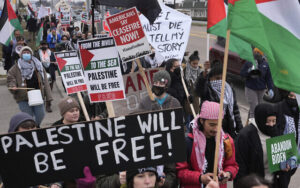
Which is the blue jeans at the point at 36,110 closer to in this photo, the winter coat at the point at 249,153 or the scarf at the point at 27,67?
the scarf at the point at 27,67

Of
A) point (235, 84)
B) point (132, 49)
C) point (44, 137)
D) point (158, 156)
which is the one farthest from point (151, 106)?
point (235, 84)

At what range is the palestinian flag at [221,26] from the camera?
14.5 feet

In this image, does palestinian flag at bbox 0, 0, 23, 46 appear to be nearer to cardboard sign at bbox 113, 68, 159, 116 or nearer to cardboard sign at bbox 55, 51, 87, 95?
cardboard sign at bbox 55, 51, 87, 95

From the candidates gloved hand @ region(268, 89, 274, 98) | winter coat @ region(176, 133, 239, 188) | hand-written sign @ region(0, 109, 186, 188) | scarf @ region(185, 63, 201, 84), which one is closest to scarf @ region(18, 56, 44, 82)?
scarf @ region(185, 63, 201, 84)

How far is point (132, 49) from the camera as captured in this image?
4543mm

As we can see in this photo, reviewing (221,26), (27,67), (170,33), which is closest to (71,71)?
(27,67)

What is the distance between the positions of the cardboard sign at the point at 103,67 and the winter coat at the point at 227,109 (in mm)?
1247

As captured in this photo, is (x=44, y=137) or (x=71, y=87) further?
(x=71, y=87)

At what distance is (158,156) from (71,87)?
3446 millimetres

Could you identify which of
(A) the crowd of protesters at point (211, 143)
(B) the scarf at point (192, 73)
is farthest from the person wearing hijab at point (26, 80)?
(B) the scarf at point (192, 73)

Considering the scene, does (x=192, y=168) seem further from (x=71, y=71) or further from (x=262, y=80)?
(x=262, y=80)

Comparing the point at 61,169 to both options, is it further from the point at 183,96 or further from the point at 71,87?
the point at 183,96

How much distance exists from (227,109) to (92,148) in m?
2.51

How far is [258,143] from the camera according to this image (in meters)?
3.49
